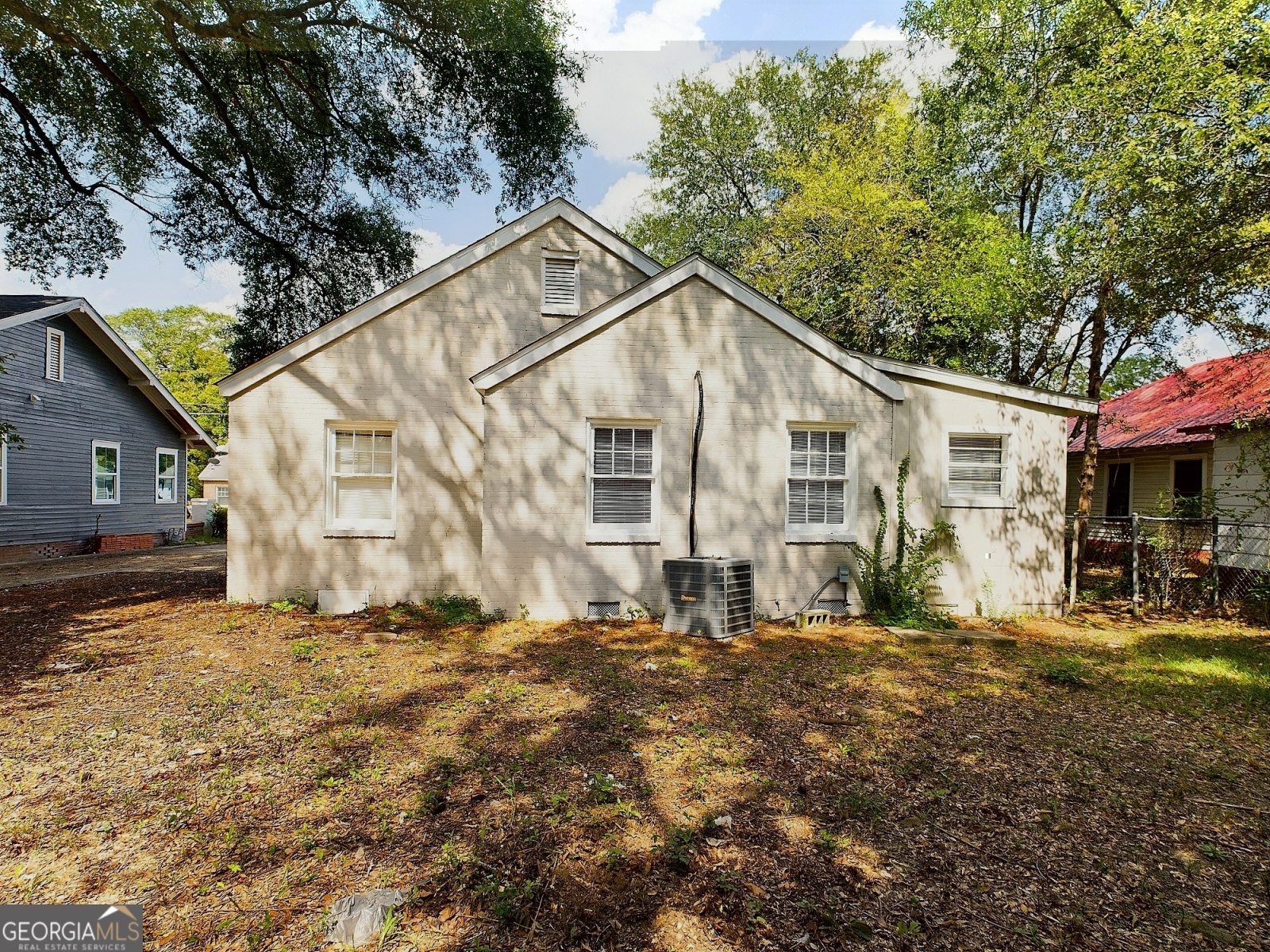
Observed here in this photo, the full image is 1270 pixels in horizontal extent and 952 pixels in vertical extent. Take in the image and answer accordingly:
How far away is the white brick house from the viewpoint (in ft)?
27.9

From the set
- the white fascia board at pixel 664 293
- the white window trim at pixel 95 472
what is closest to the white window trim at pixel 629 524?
the white fascia board at pixel 664 293

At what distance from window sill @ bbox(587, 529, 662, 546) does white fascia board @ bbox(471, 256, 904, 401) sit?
2.62 metres

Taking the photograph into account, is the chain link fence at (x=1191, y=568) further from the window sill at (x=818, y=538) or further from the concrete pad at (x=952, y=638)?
the window sill at (x=818, y=538)

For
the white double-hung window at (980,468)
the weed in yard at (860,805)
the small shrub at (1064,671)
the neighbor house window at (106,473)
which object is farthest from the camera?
the neighbor house window at (106,473)

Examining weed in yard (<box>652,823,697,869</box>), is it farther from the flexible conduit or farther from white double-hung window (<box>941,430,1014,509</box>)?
white double-hung window (<box>941,430,1014,509</box>)

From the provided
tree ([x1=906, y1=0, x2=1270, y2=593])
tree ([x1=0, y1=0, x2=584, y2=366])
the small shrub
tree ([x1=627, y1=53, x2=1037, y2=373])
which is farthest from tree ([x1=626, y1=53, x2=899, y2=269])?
the small shrub

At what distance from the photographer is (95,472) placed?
1747 cm

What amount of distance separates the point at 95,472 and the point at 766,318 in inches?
798

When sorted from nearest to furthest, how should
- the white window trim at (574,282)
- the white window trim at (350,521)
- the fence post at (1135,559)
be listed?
the white window trim at (350,521) → the fence post at (1135,559) → the white window trim at (574,282)

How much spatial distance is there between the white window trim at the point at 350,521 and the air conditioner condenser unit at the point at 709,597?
4.72 meters

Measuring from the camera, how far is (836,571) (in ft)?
29.3

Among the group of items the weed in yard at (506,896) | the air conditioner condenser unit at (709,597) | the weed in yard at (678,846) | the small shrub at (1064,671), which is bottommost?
the small shrub at (1064,671)

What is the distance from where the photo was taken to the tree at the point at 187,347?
40.8m

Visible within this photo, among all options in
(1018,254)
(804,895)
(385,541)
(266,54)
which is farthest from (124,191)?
(1018,254)
